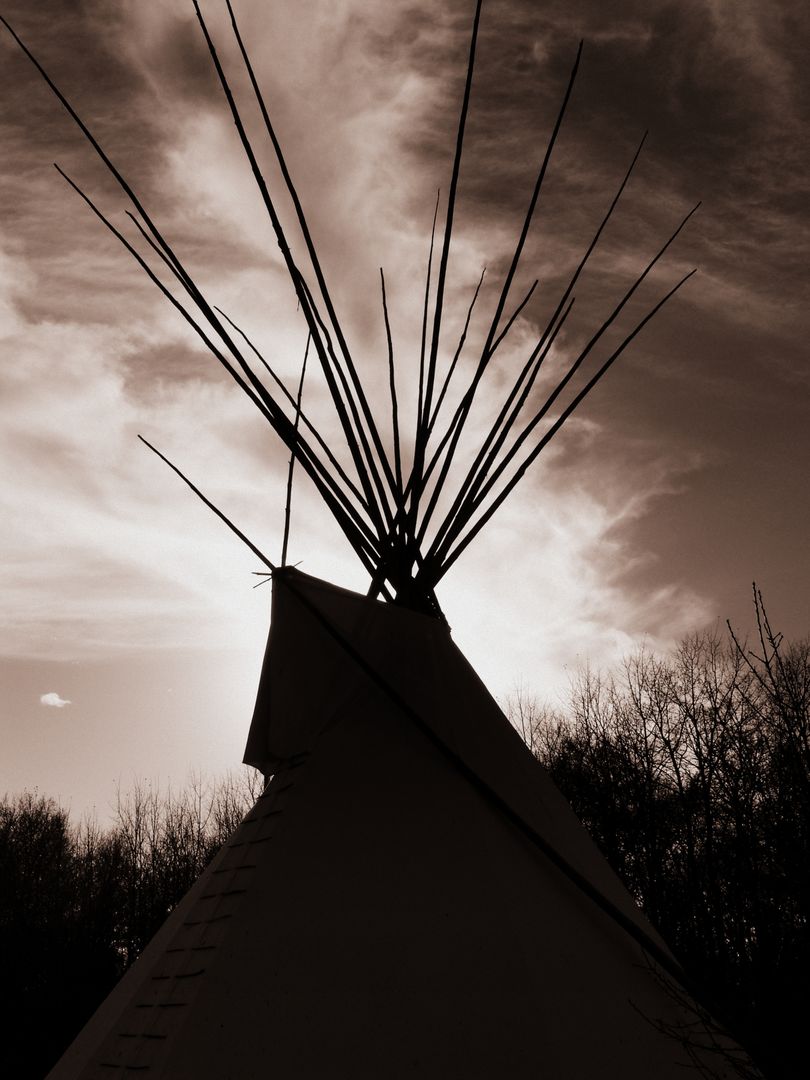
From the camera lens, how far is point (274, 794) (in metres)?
2.65

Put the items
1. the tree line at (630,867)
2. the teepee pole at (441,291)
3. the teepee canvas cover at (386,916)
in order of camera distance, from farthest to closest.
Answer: the tree line at (630,867) → the teepee pole at (441,291) → the teepee canvas cover at (386,916)

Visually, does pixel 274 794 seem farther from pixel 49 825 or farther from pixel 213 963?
pixel 49 825

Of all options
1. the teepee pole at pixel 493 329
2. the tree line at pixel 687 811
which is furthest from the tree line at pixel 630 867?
the teepee pole at pixel 493 329

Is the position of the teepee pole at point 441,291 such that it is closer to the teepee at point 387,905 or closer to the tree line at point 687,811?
the teepee at point 387,905

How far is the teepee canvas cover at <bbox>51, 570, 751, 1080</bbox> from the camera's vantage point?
195 centimetres

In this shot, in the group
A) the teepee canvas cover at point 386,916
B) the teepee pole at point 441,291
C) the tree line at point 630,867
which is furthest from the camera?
the tree line at point 630,867

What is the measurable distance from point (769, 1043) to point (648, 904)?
1727 centimetres

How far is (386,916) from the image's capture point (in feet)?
7.07

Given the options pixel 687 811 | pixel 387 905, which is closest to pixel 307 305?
pixel 387 905

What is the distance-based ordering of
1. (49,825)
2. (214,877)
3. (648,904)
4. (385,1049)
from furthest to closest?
(49,825) < (648,904) < (214,877) < (385,1049)

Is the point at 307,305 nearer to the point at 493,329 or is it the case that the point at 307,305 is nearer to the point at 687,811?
the point at 493,329

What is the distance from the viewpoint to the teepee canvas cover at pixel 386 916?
1949mm

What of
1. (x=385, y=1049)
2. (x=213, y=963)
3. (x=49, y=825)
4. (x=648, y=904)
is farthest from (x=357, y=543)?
(x=49, y=825)

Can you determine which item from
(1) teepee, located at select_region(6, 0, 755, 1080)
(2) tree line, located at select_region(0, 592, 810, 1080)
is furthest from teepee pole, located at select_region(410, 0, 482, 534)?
(2) tree line, located at select_region(0, 592, 810, 1080)
